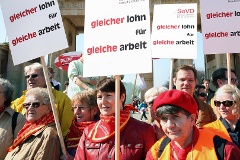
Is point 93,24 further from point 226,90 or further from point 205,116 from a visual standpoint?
point 205,116

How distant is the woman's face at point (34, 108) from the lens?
3711mm

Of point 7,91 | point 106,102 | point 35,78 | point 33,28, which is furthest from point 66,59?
point 106,102

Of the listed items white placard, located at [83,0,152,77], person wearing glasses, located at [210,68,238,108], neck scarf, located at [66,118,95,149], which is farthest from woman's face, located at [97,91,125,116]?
person wearing glasses, located at [210,68,238,108]

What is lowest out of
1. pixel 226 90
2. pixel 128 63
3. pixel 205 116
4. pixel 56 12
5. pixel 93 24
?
pixel 205 116

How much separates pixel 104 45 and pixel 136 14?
1.36 feet

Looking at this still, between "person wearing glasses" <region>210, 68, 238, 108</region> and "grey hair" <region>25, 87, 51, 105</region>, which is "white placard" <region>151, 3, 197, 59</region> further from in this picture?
"grey hair" <region>25, 87, 51, 105</region>

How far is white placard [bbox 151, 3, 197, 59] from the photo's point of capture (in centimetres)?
470

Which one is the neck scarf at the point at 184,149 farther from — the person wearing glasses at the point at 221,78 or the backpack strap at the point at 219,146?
the person wearing glasses at the point at 221,78

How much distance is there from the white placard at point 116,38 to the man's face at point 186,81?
131cm

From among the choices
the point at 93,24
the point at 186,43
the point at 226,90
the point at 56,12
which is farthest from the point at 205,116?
the point at 56,12

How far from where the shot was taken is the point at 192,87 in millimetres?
4027

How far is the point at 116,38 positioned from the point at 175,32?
79.2 inches

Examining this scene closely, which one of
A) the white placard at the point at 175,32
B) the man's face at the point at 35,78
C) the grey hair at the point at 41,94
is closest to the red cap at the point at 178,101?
the grey hair at the point at 41,94

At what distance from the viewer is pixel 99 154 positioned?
10.0 ft
